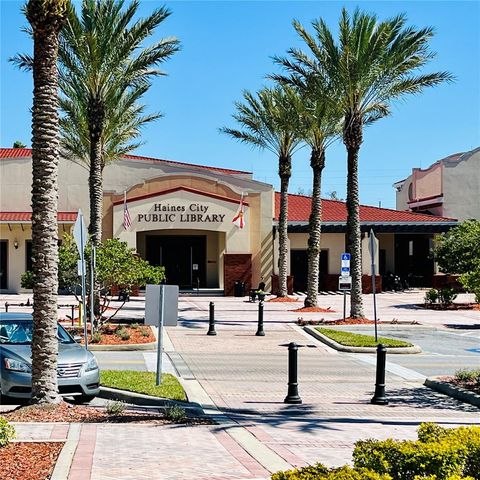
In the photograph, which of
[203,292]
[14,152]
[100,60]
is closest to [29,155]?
[14,152]

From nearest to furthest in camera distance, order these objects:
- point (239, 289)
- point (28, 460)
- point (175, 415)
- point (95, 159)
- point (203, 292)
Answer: point (28, 460), point (175, 415), point (95, 159), point (239, 289), point (203, 292)

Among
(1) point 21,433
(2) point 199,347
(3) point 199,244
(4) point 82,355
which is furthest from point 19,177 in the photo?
(1) point 21,433

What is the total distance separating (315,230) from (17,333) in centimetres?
2157

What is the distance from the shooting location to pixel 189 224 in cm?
4650

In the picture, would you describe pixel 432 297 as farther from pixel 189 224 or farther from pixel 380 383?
pixel 380 383

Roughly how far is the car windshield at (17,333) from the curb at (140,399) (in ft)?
4.20

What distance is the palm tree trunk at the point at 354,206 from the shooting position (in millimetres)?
28250

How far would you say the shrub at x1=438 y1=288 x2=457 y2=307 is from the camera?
37.8 m

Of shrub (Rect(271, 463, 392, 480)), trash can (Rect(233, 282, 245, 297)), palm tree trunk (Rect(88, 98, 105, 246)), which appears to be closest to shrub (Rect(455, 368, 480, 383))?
shrub (Rect(271, 463, 392, 480))

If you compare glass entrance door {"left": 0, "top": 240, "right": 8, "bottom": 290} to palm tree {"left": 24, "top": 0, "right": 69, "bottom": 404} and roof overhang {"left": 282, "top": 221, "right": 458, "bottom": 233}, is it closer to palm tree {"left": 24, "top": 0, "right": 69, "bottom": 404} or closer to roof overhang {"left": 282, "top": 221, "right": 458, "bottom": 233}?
roof overhang {"left": 282, "top": 221, "right": 458, "bottom": 233}

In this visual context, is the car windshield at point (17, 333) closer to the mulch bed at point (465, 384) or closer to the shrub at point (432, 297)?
the mulch bed at point (465, 384)

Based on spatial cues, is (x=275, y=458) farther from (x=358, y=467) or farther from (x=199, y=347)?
(x=199, y=347)

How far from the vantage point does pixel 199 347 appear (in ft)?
72.4

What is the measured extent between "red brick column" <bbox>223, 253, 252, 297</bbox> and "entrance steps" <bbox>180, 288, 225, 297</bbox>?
0.89 m
